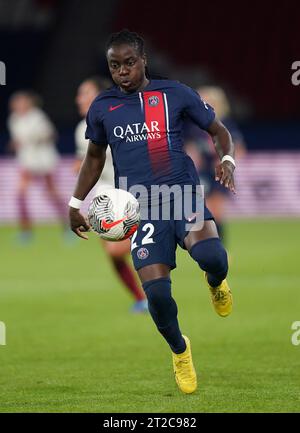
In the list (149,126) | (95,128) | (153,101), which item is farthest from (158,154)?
(95,128)

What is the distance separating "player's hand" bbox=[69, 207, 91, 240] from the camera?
775cm

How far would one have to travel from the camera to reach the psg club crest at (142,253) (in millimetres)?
7363

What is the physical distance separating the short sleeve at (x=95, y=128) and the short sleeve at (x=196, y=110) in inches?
23.3

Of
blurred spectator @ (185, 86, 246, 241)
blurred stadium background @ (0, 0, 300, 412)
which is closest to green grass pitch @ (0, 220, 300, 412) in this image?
blurred stadium background @ (0, 0, 300, 412)

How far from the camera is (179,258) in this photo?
17203 millimetres

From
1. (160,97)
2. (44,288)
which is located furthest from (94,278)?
(160,97)

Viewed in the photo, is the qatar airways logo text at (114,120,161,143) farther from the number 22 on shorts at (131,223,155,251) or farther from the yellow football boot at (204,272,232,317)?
the yellow football boot at (204,272,232,317)

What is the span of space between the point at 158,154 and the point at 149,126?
200 millimetres

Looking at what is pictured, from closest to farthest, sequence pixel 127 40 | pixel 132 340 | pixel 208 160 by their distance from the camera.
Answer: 1. pixel 127 40
2. pixel 132 340
3. pixel 208 160

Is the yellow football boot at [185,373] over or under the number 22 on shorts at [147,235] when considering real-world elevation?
under

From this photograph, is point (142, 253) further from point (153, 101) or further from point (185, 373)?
point (153, 101)

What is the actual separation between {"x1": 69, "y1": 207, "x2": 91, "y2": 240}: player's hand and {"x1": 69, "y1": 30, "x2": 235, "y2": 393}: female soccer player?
35 cm

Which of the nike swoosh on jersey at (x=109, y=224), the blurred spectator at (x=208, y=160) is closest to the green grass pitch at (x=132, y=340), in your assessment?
the blurred spectator at (x=208, y=160)

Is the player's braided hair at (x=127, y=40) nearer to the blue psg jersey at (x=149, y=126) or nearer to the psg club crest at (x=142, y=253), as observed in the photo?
the blue psg jersey at (x=149, y=126)
